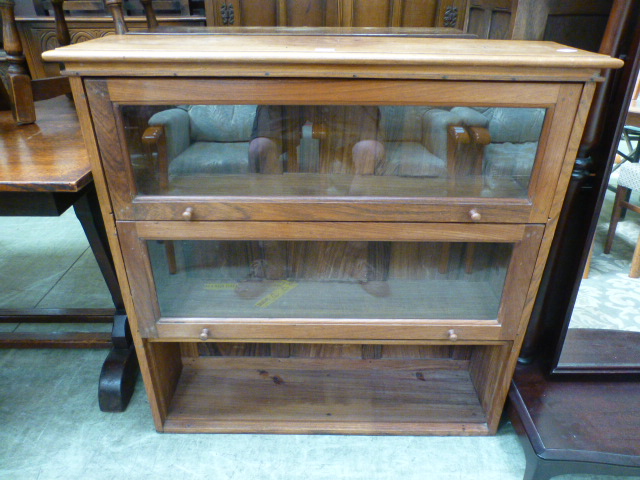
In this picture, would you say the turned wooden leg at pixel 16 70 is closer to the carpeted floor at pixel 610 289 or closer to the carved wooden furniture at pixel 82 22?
the carved wooden furniture at pixel 82 22

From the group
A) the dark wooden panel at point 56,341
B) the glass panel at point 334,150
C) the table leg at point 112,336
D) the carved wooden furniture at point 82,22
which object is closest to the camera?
the glass panel at point 334,150

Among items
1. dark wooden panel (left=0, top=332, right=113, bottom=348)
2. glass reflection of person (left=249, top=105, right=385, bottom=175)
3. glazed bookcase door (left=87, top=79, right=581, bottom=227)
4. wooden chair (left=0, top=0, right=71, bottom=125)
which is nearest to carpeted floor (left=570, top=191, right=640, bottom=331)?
glazed bookcase door (left=87, top=79, right=581, bottom=227)

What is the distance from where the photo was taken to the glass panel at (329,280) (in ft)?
3.41

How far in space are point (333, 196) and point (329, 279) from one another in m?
0.31

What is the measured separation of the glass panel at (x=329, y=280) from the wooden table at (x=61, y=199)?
0.26 meters

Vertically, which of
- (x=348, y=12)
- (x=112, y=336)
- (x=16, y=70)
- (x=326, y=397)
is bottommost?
(x=326, y=397)

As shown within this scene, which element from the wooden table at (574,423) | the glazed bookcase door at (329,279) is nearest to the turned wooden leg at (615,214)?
the wooden table at (574,423)

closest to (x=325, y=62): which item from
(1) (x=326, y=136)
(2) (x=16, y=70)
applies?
(1) (x=326, y=136)

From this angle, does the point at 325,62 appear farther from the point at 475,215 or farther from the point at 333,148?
the point at 475,215

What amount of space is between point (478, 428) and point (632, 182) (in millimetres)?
836

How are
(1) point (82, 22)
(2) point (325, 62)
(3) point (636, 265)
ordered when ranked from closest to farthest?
1. (2) point (325, 62)
2. (3) point (636, 265)
3. (1) point (82, 22)

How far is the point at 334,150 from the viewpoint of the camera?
0.94 meters

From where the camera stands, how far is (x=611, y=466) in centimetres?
99

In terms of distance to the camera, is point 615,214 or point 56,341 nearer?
point 615,214
